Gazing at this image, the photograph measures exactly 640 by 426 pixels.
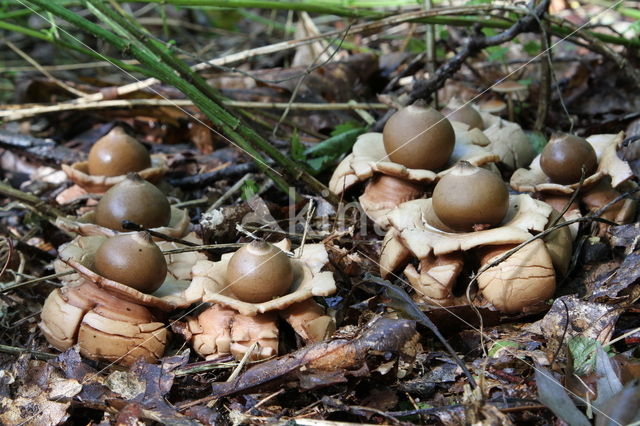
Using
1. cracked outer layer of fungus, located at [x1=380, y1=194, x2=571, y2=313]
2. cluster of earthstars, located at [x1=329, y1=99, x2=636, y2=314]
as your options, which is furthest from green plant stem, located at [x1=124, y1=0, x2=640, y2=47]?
cracked outer layer of fungus, located at [x1=380, y1=194, x2=571, y2=313]

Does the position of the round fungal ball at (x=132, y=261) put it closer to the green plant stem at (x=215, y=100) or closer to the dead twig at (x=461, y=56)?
the green plant stem at (x=215, y=100)

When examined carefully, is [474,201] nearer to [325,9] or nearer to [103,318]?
[103,318]

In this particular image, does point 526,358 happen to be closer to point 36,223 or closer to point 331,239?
point 331,239

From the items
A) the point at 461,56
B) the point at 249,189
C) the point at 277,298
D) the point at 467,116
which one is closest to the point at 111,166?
the point at 249,189

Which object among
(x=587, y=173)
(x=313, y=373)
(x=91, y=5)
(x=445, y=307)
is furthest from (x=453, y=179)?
(x=91, y=5)

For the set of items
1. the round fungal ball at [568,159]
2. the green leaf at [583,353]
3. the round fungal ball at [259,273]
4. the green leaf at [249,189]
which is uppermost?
the round fungal ball at [568,159]

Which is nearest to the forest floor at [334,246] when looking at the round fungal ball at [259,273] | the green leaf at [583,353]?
the green leaf at [583,353]
